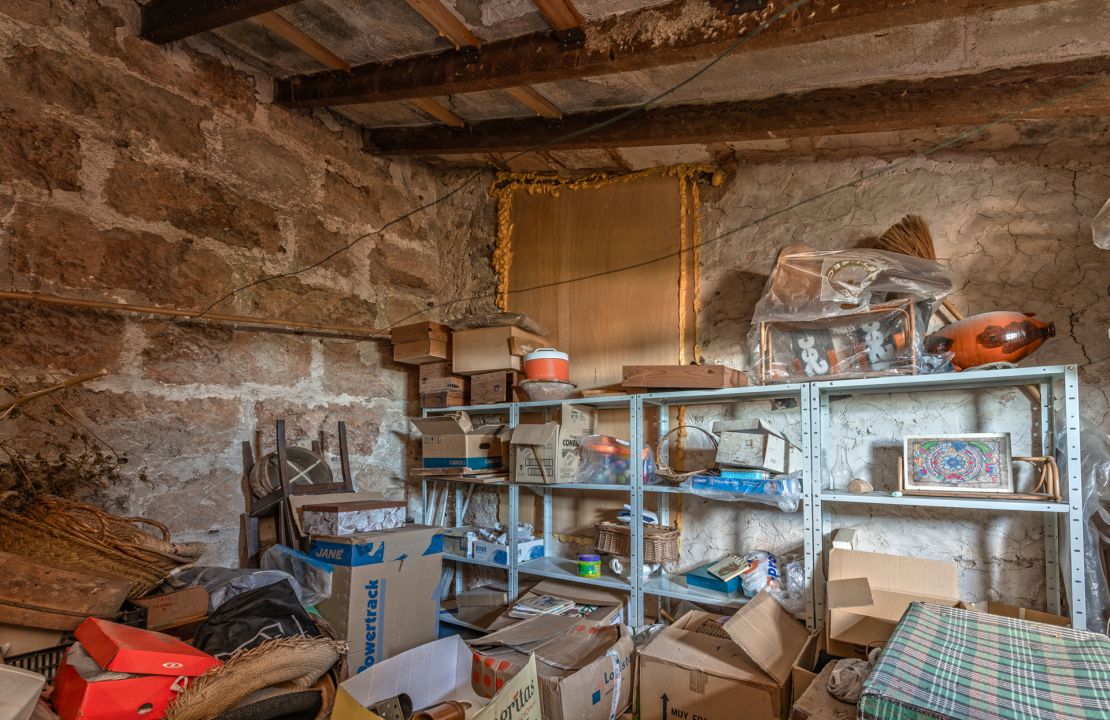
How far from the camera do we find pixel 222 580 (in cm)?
202

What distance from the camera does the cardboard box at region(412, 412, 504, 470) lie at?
273cm

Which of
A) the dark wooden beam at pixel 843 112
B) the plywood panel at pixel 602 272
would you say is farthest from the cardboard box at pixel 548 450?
the dark wooden beam at pixel 843 112

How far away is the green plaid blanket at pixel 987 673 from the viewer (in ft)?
2.98

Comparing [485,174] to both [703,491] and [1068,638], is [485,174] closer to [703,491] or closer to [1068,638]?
[703,491]

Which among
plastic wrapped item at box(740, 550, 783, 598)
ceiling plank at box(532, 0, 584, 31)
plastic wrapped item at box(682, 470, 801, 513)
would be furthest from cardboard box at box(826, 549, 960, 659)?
ceiling plank at box(532, 0, 584, 31)

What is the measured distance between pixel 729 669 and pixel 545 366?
4.60 feet

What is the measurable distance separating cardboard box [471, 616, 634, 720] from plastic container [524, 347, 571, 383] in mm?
1011

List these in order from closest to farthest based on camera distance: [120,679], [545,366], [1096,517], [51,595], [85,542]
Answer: [120,679] → [51,595] → [85,542] → [1096,517] → [545,366]

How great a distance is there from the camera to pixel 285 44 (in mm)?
2373

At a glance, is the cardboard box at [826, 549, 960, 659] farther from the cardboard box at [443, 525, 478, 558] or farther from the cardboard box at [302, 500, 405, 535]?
the cardboard box at [302, 500, 405, 535]

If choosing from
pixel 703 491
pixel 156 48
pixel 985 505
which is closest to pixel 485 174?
pixel 156 48

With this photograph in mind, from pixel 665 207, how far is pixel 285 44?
1.74 m

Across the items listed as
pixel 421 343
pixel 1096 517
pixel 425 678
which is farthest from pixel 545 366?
pixel 1096 517

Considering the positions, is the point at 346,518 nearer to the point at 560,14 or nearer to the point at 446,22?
the point at 446,22
